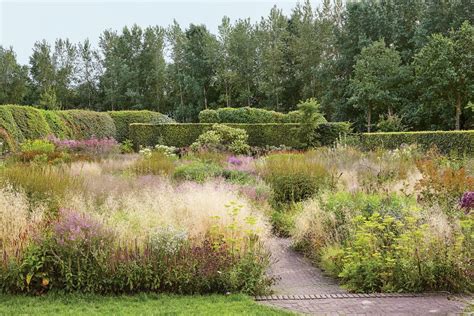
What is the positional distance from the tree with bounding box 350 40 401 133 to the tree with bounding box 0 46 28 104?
28.5m

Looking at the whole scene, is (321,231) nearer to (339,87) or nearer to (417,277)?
(417,277)

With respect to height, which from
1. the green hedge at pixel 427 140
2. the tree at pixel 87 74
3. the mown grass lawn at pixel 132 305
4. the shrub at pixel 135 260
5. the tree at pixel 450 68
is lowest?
the mown grass lawn at pixel 132 305

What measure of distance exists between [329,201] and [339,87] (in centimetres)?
2659

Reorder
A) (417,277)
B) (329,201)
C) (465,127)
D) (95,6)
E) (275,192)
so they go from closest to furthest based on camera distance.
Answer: (417,277) → (329,201) → (275,192) → (95,6) → (465,127)

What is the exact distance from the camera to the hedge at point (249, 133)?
68.0 ft

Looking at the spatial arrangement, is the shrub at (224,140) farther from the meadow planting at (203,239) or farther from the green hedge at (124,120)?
the meadow planting at (203,239)

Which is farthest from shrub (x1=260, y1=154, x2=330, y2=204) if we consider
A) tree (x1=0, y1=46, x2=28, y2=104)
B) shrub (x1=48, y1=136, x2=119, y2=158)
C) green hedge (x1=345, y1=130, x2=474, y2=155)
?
tree (x1=0, y1=46, x2=28, y2=104)

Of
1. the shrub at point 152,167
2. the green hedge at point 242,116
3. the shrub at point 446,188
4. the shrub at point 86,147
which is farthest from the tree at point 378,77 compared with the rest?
the shrub at point 446,188

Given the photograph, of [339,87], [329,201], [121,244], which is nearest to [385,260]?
[329,201]

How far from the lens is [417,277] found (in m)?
4.60

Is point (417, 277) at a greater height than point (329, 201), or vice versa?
point (329, 201)

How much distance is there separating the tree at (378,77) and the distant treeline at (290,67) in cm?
7

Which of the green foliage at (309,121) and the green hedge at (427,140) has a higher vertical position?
the green foliage at (309,121)

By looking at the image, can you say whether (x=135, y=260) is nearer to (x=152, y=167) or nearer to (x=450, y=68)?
(x=152, y=167)
